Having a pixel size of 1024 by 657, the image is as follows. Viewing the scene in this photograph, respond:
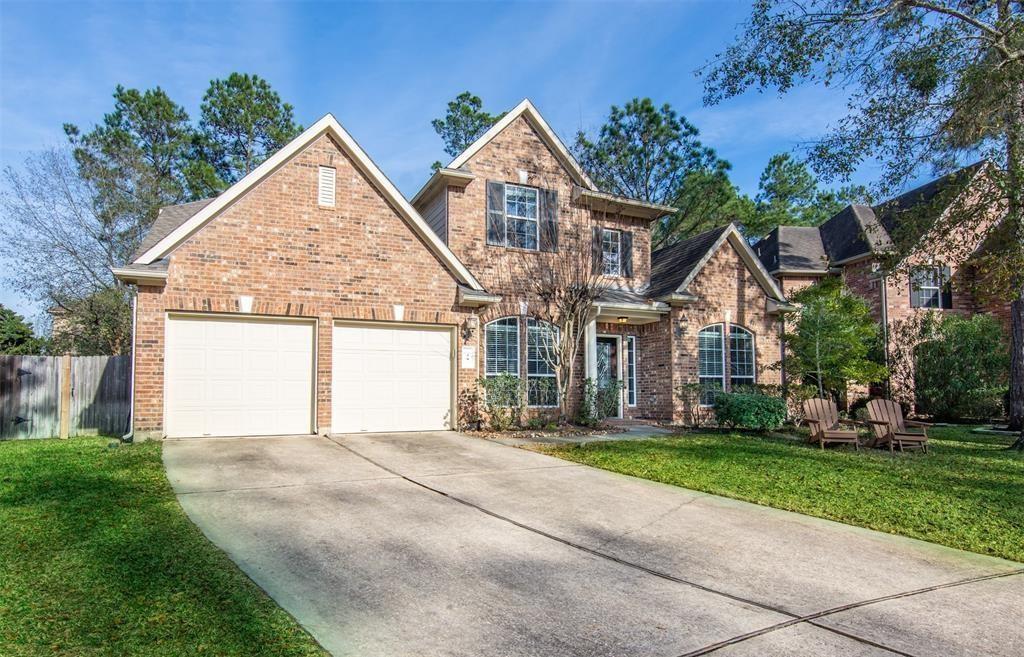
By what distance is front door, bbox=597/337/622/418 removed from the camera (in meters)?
15.4

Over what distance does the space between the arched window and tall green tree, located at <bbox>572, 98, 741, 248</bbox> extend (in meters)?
14.8

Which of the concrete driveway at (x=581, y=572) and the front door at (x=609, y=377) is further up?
the front door at (x=609, y=377)

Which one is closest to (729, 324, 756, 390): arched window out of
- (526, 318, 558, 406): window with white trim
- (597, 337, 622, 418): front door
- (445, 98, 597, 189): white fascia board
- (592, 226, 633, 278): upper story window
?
(597, 337, 622, 418): front door

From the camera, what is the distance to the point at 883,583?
193 inches

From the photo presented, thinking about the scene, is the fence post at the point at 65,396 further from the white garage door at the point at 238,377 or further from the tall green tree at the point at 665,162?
the tall green tree at the point at 665,162

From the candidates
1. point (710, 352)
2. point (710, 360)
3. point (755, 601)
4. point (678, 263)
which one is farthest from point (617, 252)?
point (755, 601)

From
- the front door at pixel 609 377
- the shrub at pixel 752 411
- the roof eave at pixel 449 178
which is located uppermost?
the roof eave at pixel 449 178

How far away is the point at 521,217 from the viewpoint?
15703 mm

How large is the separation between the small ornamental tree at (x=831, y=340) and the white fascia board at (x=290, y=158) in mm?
8218

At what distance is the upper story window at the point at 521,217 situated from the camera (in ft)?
50.4

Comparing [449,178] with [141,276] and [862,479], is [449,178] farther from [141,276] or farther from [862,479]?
[862,479]

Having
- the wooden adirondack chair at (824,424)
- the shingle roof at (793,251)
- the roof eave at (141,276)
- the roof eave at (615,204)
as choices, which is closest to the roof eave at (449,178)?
the roof eave at (615,204)

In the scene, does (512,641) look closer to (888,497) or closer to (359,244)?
(888,497)

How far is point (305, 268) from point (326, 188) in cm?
171
